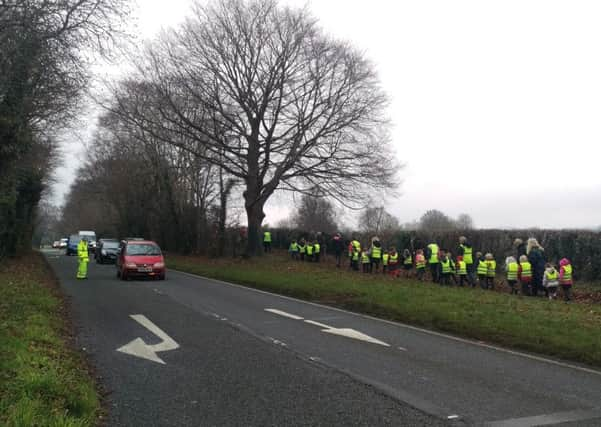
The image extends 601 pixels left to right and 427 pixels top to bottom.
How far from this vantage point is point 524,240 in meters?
22.3

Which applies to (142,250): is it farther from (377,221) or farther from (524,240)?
(377,221)

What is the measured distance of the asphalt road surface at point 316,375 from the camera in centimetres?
516

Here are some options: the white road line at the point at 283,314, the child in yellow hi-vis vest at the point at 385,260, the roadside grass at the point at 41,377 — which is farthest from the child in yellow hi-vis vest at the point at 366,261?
the roadside grass at the point at 41,377

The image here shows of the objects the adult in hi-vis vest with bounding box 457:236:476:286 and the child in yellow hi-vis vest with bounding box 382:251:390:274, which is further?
the child in yellow hi-vis vest with bounding box 382:251:390:274

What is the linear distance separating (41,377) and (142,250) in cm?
1715

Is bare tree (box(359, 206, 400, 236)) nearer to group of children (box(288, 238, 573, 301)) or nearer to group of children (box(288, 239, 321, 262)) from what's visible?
group of children (box(288, 239, 321, 262))

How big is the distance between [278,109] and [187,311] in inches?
644

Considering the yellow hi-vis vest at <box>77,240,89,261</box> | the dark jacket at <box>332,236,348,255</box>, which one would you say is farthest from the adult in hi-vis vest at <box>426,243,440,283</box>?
the yellow hi-vis vest at <box>77,240,89,261</box>

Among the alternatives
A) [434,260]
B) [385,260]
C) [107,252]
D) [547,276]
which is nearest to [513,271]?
[547,276]

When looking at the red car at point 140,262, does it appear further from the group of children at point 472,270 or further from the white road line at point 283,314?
the white road line at point 283,314

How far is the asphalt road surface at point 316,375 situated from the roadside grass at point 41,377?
0.32 metres

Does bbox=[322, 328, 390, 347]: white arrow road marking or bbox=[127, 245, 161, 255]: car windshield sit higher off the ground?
bbox=[127, 245, 161, 255]: car windshield

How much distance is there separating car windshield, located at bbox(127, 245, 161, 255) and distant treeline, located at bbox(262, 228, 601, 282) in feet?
39.4

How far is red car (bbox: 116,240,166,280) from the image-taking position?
69.0ft
